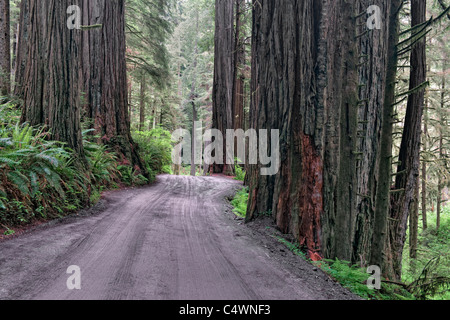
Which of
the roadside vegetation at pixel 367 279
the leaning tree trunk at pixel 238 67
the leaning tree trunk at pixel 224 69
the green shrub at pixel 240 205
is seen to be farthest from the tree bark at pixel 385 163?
the leaning tree trunk at pixel 238 67

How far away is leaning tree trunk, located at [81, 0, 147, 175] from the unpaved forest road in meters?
4.93

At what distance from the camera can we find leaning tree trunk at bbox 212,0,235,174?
1495 centimetres

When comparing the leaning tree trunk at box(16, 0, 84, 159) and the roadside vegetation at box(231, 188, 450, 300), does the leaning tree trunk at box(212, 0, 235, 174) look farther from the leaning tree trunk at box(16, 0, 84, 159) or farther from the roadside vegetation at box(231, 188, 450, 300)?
the leaning tree trunk at box(16, 0, 84, 159)

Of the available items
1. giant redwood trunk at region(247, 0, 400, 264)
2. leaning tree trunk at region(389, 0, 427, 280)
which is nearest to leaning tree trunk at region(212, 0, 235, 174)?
leaning tree trunk at region(389, 0, 427, 280)

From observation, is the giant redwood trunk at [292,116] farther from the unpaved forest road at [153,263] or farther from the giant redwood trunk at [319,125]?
the unpaved forest road at [153,263]

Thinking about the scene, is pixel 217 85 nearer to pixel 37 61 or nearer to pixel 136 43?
pixel 136 43

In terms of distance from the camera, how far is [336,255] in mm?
4016

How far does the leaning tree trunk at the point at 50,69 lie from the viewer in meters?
5.54

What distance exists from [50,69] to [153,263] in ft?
15.8

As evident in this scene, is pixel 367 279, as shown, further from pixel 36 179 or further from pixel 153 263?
pixel 36 179

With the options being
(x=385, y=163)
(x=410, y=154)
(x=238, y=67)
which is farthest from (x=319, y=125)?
(x=238, y=67)

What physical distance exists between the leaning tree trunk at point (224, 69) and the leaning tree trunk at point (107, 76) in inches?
242

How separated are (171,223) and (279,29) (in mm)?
3906
